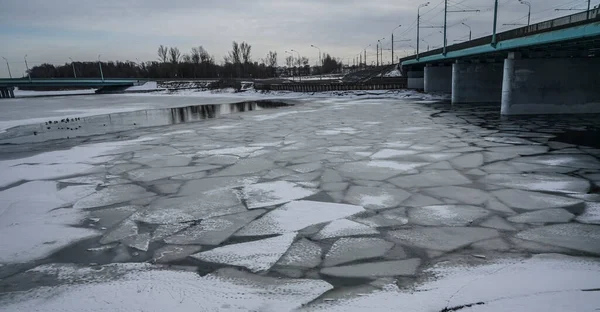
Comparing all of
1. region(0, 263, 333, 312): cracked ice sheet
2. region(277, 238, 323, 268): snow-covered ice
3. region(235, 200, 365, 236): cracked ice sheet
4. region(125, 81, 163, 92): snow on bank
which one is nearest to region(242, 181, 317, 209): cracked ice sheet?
region(235, 200, 365, 236): cracked ice sheet

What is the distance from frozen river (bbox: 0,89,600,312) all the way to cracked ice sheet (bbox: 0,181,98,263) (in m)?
0.03

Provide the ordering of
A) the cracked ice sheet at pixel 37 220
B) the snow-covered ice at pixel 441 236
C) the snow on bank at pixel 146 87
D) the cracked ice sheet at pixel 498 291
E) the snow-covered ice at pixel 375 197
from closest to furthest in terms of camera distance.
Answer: the cracked ice sheet at pixel 498 291, the snow-covered ice at pixel 441 236, the cracked ice sheet at pixel 37 220, the snow-covered ice at pixel 375 197, the snow on bank at pixel 146 87

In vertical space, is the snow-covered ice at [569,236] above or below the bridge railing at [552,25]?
below

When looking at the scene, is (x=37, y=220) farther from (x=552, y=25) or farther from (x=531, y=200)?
(x=552, y=25)

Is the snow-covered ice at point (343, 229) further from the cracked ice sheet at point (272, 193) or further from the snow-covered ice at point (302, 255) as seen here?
the cracked ice sheet at point (272, 193)

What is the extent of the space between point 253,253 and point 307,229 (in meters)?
0.82

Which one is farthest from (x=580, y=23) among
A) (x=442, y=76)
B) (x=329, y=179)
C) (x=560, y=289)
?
(x=442, y=76)

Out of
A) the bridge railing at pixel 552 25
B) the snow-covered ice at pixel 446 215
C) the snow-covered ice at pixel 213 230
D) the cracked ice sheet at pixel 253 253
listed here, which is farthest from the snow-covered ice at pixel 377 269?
the bridge railing at pixel 552 25

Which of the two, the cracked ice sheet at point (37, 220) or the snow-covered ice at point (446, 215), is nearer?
the cracked ice sheet at point (37, 220)

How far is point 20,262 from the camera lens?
3.91m

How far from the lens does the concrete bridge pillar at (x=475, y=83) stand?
73.3ft

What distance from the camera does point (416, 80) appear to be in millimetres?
39438

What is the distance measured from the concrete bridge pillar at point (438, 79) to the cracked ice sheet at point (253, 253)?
31.6 metres

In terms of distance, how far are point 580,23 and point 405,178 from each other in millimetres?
8591
